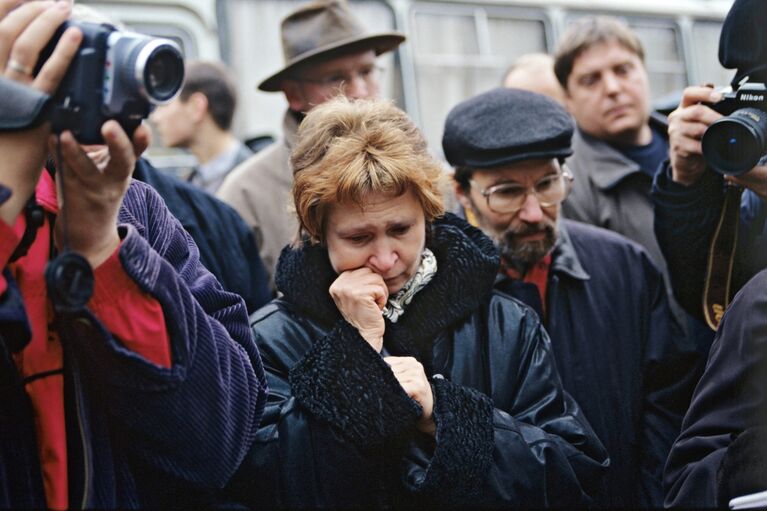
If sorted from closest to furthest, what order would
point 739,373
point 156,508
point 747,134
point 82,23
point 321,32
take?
point 82,23 → point 156,508 → point 739,373 → point 747,134 → point 321,32

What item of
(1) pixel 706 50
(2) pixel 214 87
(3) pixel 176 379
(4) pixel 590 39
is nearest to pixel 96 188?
(3) pixel 176 379

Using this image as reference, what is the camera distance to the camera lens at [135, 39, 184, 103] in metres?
1.47

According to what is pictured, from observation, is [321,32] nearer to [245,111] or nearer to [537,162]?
[537,162]

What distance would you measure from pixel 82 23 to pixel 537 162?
69.1 inches

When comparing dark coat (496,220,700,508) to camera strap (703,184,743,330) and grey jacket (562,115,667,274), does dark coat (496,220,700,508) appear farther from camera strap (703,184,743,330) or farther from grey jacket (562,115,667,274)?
grey jacket (562,115,667,274)

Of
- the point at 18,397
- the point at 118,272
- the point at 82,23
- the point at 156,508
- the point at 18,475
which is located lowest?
the point at 156,508

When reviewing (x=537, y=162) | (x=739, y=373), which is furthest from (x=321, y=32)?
(x=739, y=373)

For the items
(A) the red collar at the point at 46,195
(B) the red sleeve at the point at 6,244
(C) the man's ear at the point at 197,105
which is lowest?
(B) the red sleeve at the point at 6,244

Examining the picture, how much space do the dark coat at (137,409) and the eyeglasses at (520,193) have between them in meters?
1.41

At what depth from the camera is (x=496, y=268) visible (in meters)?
2.48

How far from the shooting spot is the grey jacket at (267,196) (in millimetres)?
3816

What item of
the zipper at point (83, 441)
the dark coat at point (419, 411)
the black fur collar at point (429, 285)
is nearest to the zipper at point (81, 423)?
the zipper at point (83, 441)

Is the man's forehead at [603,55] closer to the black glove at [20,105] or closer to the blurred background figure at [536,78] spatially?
the blurred background figure at [536,78]

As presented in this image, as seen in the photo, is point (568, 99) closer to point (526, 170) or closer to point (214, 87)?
point (526, 170)
